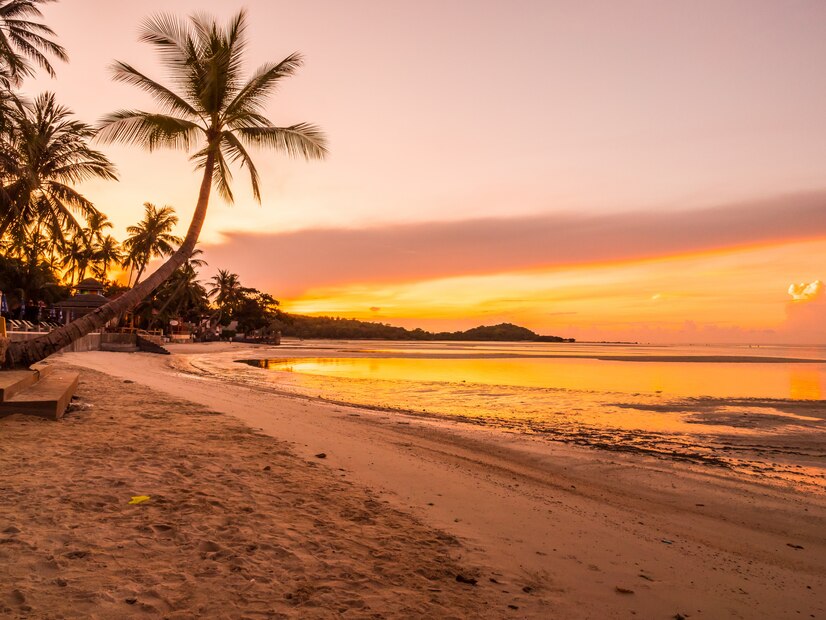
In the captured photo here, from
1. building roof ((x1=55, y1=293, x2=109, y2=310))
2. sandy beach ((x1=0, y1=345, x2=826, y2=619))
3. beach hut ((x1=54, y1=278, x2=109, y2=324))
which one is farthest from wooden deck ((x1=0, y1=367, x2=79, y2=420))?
building roof ((x1=55, y1=293, x2=109, y2=310))

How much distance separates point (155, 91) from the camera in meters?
12.5

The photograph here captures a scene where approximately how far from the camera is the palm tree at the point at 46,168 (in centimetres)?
1945

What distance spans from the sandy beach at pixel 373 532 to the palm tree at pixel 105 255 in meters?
52.3

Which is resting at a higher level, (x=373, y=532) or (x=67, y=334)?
(x=67, y=334)

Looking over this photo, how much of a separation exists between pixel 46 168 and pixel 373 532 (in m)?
29.7

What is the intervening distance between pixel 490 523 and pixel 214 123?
39.1 feet

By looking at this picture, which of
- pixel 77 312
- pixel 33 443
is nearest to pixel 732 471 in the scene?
pixel 33 443

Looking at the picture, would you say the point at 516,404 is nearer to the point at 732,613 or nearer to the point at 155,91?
the point at 732,613

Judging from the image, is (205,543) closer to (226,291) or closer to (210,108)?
(210,108)

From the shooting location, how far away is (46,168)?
25125mm

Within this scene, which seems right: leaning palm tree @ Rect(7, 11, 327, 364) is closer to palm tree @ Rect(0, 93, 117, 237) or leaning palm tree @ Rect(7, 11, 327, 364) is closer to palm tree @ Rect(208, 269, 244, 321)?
palm tree @ Rect(0, 93, 117, 237)

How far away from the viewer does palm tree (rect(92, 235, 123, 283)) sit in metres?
51.1

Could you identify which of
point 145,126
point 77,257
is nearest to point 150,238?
point 77,257

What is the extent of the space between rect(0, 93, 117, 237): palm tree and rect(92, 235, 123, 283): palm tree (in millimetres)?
27353
